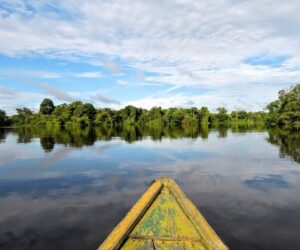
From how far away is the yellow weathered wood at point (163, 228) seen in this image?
409cm

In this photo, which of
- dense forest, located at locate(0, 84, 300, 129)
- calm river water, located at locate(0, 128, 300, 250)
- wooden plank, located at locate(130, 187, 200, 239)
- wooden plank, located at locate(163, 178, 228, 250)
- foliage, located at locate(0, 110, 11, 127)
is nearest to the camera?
wooden plank, located at locate(163, 178, 228, 250)

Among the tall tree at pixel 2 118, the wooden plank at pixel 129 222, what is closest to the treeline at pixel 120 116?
the tall tree at pixel 2 118

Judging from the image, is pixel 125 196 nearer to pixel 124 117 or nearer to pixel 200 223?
pixel 200 223

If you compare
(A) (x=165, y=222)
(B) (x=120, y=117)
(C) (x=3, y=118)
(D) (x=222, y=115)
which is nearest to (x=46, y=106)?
(C) (x=3, y=118)

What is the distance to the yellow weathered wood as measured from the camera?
409cm

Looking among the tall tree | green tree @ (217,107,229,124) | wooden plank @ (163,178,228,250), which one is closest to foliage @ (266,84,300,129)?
green tree @ (217,107,229,124)

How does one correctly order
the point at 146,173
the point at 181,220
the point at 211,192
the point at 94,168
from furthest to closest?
the point at 94,168 → the point at 146,173 → the point at 211,192 → the point at 181,220

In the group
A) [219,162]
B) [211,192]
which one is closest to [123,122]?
[219,162]

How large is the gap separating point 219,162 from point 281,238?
10587mm

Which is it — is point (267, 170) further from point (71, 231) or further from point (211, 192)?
point (71, 231)

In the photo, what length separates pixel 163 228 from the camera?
4.69m

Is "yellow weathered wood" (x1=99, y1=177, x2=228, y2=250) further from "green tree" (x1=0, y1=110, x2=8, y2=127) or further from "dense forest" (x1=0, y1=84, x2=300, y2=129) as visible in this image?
"green tree" (x1=0, y1=110, x2=8, y2=127)

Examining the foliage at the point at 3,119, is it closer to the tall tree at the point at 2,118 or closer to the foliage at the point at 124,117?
the tall tree at the point at 2,118

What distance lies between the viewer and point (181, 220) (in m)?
4.98
